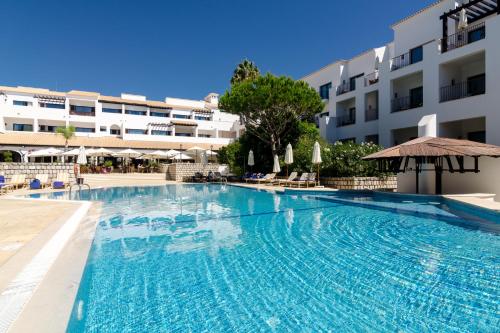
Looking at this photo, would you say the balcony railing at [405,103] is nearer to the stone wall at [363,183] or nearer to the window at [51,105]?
the stone wall at [363,183]

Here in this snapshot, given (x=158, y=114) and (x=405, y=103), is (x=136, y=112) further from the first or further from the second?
(x=405, y=103)

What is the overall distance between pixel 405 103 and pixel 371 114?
2.97m

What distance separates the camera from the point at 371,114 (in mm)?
24078

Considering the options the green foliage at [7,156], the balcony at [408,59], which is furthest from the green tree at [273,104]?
the green foliage at [7,156]

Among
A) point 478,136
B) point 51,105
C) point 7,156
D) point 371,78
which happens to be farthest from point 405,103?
point 51,105

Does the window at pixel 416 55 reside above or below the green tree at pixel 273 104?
above

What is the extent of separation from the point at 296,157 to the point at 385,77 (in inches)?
348

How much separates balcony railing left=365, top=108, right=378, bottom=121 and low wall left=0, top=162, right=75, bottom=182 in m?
22.7

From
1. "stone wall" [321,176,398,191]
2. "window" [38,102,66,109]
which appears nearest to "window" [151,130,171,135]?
"window" [38,102,66,109]

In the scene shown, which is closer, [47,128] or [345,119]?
[345,119]

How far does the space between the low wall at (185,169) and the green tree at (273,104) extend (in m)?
6.32

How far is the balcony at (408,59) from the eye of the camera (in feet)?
68.7

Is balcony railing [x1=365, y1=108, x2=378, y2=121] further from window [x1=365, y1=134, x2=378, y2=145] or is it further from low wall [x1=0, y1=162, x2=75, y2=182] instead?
low wall [x1=0, y1=162, x2=75, y2=182]

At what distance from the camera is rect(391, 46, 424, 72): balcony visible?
68.7ft
